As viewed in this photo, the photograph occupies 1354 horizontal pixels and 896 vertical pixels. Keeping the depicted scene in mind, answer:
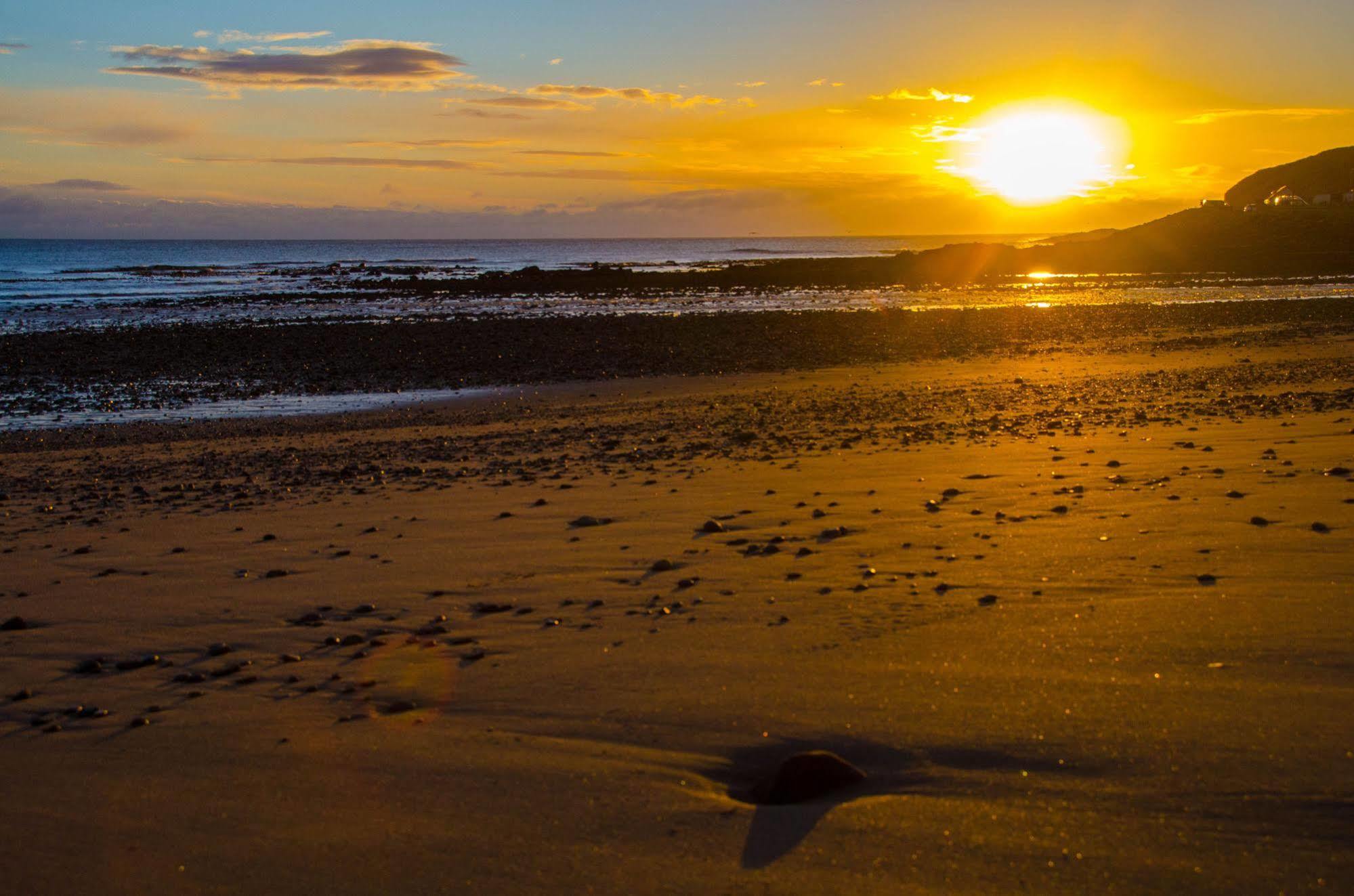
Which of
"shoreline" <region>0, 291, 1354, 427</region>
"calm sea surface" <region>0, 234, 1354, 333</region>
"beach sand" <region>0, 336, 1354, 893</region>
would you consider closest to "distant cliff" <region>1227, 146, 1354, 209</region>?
"calm sea surface" <region>0, 234, 1354, 333</region>

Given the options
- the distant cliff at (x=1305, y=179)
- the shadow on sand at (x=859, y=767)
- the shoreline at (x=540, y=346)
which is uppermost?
the distant cliff at (x=1305, y=179)

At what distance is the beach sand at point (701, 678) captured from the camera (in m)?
3.46

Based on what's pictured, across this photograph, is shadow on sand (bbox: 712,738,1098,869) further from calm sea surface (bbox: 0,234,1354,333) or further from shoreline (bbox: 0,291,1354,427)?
calm sea surface (bbox: 0,234,1354,333)

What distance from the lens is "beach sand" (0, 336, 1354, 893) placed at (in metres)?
3.46

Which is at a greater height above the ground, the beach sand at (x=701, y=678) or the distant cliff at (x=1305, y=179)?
the distant cliff at (x=1305, y=179)

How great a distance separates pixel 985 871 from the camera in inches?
129

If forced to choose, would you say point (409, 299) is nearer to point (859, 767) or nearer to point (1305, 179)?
point (859, 767)

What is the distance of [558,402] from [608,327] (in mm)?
14493

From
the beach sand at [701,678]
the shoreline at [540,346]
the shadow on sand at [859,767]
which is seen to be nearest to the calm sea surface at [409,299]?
the shoreline at [540,346]

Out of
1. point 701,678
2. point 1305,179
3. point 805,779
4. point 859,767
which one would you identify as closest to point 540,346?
point 701,678

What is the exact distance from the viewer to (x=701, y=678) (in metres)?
4.97

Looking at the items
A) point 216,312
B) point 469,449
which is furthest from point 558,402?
point 216,312

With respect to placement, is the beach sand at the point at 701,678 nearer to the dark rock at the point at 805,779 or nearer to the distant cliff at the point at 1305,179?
the dark rock at the point at 805,779

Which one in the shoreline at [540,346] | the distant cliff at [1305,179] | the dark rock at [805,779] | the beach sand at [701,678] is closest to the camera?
the beach sand at [701,678]
